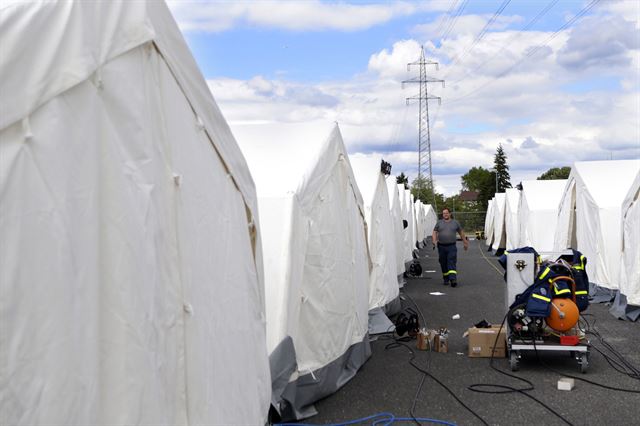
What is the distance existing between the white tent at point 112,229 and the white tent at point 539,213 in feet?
67.4

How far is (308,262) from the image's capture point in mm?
8039

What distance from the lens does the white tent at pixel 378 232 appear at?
44.4ft

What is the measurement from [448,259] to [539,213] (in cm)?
699

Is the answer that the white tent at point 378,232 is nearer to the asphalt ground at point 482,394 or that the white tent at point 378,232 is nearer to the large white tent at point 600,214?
the asphalt ground at point 482,394

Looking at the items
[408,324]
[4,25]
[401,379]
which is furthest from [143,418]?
[408,324]

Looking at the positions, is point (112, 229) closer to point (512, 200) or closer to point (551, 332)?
point (551, 332)

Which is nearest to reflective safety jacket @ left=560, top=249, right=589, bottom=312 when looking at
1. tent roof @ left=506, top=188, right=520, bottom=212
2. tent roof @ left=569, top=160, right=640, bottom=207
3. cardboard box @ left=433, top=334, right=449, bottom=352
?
cardboard box @ left=433, top=334, right=449, bottom=352

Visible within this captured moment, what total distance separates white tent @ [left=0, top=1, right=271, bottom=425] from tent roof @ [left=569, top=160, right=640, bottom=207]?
1363 centimetres

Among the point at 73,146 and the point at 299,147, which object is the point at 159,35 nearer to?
the point at 73,146

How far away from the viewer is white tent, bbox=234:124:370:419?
7211mm

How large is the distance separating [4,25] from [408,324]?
9.36 meters

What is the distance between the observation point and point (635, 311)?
1278 centimetres

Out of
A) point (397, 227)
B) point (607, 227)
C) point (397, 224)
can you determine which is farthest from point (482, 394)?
point (397, 224)

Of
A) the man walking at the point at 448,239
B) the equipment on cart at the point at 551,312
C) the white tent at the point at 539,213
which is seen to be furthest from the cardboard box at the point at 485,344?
the white tent at the point at 539,213
